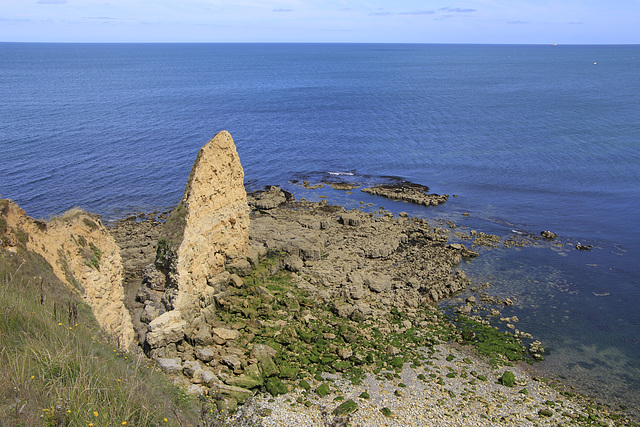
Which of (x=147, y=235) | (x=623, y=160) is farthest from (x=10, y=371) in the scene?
(x=623, y=160)

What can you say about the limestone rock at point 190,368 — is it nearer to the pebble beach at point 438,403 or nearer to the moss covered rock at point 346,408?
the pebble beach at point 438,403

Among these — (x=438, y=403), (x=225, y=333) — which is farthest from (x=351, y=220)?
(x=438, y=403)

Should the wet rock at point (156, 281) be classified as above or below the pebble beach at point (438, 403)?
above

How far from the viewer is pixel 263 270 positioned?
28.9 m

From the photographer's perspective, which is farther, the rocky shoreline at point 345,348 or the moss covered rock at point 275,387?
the moss covered rock at point 275,387

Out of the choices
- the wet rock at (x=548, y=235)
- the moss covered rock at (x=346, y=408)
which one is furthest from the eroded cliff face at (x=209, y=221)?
the wet rock at (x=548, y=235)

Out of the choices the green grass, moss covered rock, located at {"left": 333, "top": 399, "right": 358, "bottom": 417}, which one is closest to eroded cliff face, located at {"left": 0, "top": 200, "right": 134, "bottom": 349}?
the green grass

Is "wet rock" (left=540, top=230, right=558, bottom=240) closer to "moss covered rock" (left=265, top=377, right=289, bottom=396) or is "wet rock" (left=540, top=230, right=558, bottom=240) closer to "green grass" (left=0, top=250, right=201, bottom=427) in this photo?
"moss covered rock" (left=265, top=377, right=289, bottom=396)

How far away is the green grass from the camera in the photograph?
8.29 metres

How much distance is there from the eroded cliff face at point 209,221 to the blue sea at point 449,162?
1661 cm

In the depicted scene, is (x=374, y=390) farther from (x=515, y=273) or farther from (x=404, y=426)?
(x=515, y=273)

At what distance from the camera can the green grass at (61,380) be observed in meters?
8.29

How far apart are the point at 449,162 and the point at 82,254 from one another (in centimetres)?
5202

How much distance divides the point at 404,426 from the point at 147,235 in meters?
26.4
